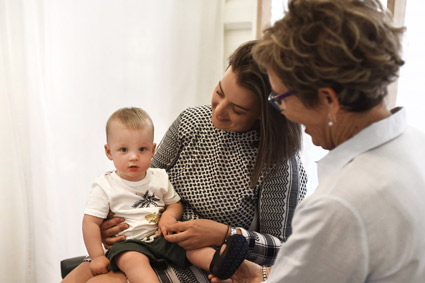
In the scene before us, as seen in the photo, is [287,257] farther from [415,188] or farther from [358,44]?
[358,44]

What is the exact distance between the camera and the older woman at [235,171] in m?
1.49

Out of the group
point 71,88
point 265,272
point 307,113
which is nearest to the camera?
point 307,113

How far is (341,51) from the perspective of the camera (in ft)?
2.96

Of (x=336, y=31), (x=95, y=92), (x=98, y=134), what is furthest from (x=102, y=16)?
(x=336, y=31)

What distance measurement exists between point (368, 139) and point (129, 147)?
0.84 m

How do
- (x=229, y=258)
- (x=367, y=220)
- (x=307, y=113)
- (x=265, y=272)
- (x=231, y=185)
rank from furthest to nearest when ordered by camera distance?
(x=231, y=185) < (x=265, y=272) < (x=229, y=258) < (x=307, y=113) < (x=367, y=220)

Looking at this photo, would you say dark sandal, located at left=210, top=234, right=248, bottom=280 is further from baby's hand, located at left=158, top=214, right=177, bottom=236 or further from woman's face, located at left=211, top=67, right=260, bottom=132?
woman's face, located at left=211, top=67, right=260, bottom=132

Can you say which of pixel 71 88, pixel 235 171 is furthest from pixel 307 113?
pixel 71 88

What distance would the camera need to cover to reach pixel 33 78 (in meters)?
2.24

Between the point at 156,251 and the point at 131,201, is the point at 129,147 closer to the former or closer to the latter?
the point at 131,201

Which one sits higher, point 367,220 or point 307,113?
point 307,113

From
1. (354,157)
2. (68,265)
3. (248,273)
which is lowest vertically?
(68,265)

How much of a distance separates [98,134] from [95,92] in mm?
247

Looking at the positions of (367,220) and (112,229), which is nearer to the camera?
(367,220)
